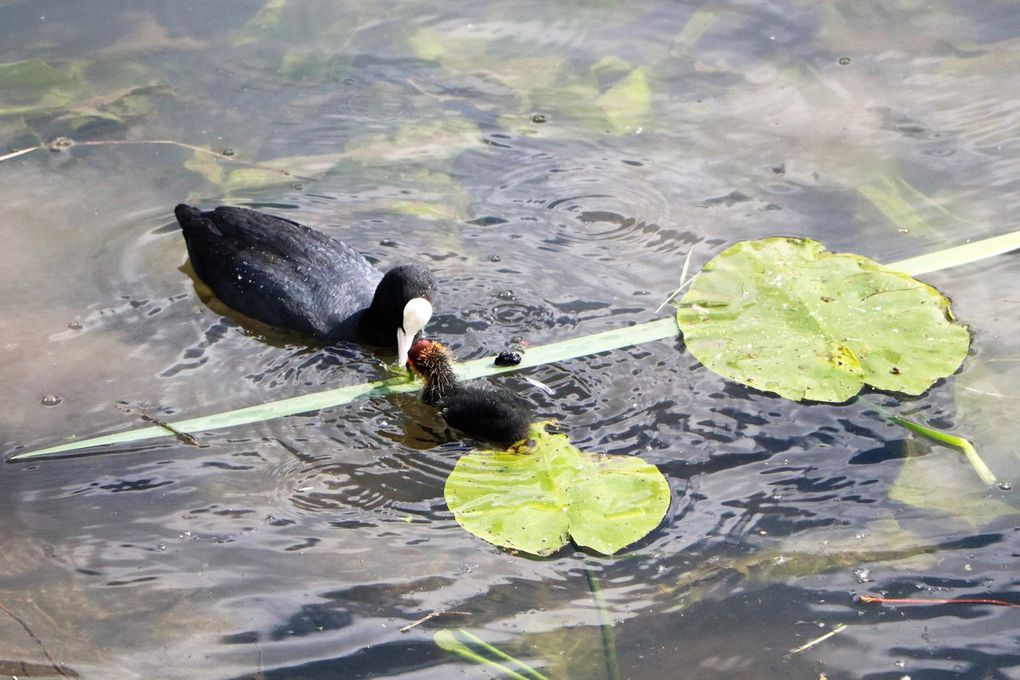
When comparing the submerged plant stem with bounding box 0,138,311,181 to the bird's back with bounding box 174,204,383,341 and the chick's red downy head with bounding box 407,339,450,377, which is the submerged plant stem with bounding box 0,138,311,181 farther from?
the chick's red downy head with bounding box 407,339,450,377

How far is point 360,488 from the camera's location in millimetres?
3910

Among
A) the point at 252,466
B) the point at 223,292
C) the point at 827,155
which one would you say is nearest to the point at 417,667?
the point at 252,466

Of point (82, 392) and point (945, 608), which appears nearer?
point (945, 608)

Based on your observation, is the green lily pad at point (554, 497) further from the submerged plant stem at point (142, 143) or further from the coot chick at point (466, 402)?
the submerged plant stem at point (142, 143)

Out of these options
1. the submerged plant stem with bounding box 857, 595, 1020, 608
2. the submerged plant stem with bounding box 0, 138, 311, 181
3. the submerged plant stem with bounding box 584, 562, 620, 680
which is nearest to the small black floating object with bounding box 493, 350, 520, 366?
the submerged plant stem with bounding box 584, 562, 620, 680

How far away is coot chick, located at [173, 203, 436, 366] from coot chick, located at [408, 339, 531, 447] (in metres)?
0.36

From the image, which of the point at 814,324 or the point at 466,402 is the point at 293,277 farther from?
the point at 814,324

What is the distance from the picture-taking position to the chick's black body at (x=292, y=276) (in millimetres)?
4797

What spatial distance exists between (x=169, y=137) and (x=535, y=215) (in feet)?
6.51

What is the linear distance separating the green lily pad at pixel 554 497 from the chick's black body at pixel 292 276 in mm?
1014

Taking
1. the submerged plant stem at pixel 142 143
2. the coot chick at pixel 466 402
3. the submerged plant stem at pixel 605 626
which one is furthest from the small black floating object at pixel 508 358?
the submerged plant stem at pixel 142 143

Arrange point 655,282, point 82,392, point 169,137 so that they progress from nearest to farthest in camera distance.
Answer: point 82,392 < point 655,282 < point 169,137

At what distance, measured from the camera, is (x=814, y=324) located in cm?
422

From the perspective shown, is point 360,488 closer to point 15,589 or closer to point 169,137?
point 15,589
